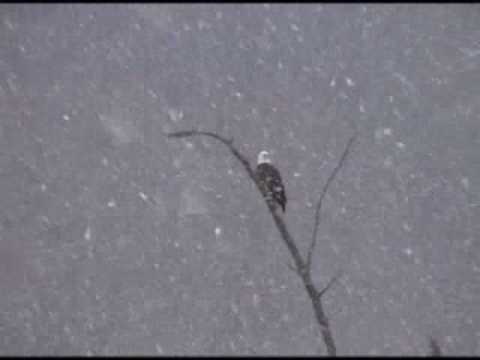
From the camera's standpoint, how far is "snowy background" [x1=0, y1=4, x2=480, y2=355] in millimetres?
23812

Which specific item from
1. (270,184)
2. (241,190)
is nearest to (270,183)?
(270,184)

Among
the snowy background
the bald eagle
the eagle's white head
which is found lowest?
the snowy background

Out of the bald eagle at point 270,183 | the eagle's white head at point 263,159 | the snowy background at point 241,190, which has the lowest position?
the snowy background at point 241,190

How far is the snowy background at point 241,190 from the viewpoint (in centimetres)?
2381

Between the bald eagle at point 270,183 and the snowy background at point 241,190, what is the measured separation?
19180mm

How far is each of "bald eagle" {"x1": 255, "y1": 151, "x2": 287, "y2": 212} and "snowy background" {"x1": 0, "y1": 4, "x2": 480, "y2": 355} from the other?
62.9 ft

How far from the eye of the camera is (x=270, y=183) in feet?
6.60

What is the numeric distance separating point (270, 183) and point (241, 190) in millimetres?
29023

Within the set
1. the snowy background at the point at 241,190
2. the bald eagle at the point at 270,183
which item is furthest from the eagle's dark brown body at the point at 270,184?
the snowy background at the point at 241,190

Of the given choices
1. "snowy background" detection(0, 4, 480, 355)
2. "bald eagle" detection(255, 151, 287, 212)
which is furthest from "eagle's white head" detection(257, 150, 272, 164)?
"snowy background" detection(0, 4, 480, 355)

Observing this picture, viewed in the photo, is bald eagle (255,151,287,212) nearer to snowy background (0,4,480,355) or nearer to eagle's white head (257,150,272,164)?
eagle's white head (257,150,272,164)

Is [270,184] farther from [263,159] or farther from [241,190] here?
[241,190]

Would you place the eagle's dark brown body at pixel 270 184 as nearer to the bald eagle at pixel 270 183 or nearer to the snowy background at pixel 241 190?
the bald eagle at pixel 270 183

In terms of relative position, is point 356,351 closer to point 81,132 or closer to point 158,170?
point 158,170
